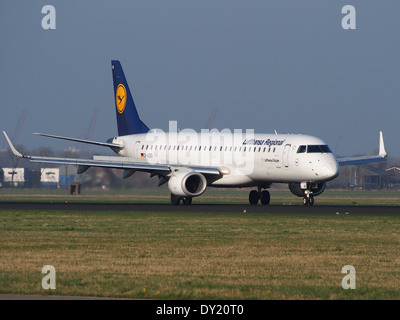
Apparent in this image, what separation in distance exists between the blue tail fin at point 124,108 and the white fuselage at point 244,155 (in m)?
1.45

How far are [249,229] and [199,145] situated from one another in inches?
900

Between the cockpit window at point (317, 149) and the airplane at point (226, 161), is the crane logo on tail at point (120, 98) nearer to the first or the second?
the airplane at point (226, 161)

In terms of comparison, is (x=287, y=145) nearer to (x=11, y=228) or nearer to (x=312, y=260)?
(x=11, y=228)

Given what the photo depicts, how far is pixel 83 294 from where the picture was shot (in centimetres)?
1853

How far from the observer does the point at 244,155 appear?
5356 centimetres

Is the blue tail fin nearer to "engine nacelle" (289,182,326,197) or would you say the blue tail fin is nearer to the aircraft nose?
"engine nacelle" (289,182,326,197)

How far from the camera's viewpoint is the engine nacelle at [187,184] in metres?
51.9

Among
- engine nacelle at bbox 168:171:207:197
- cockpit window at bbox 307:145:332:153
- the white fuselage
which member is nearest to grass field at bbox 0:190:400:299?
the white fuselage

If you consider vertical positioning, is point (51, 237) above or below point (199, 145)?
below

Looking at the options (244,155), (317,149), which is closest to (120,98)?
(244,155)

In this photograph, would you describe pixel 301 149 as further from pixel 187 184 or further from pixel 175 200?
pixel 175 200

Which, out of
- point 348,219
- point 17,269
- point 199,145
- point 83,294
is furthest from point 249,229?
point 199,145

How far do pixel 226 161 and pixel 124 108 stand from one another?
38.7 ft
